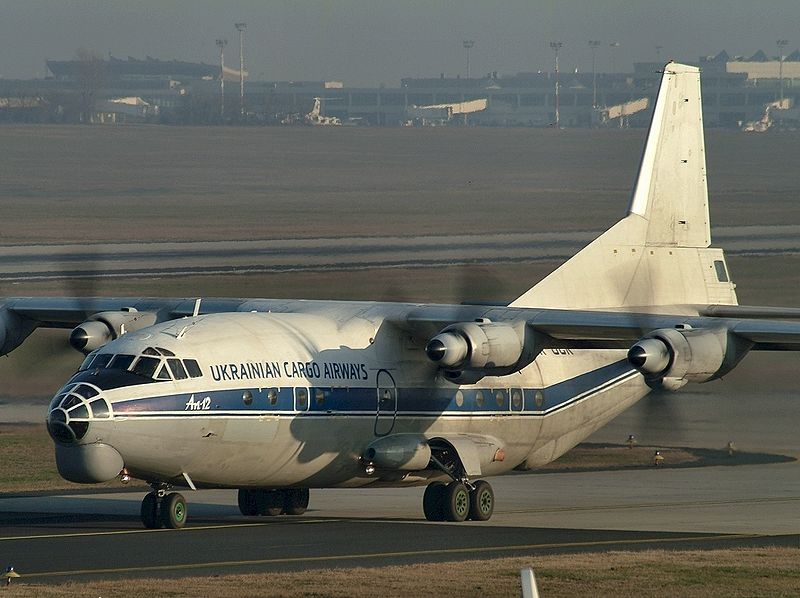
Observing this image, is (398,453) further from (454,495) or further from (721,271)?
(721,271)

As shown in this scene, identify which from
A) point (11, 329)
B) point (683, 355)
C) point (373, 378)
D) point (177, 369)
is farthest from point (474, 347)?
point (11, 329)

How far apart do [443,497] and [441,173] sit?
87.6m

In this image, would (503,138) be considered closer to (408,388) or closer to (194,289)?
(194,289)

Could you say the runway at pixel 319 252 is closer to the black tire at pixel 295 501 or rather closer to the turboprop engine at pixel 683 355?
the black tire at pixel 295 501

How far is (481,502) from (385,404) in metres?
2.34

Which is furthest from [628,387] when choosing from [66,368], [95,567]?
[66,368]

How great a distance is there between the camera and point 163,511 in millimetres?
24188

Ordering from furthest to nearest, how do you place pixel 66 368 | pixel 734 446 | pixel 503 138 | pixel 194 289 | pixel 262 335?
pixel 503 138, pixel 194 289, pixel 66 368, pixel 734 446, pixel 262 335

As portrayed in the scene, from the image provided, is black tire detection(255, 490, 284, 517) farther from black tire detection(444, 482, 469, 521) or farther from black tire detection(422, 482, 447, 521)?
black tire detection(444, 482, 469, 521)

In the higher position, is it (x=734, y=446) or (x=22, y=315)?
(x=22, y=315)

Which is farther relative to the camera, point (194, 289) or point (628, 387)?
point (194, 289)

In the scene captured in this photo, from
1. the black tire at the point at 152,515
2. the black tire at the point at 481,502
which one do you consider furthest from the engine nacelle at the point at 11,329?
the black tire at the point at 481,502

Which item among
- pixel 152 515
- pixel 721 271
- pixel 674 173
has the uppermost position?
pixel 674 173

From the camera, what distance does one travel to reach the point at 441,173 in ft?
371
